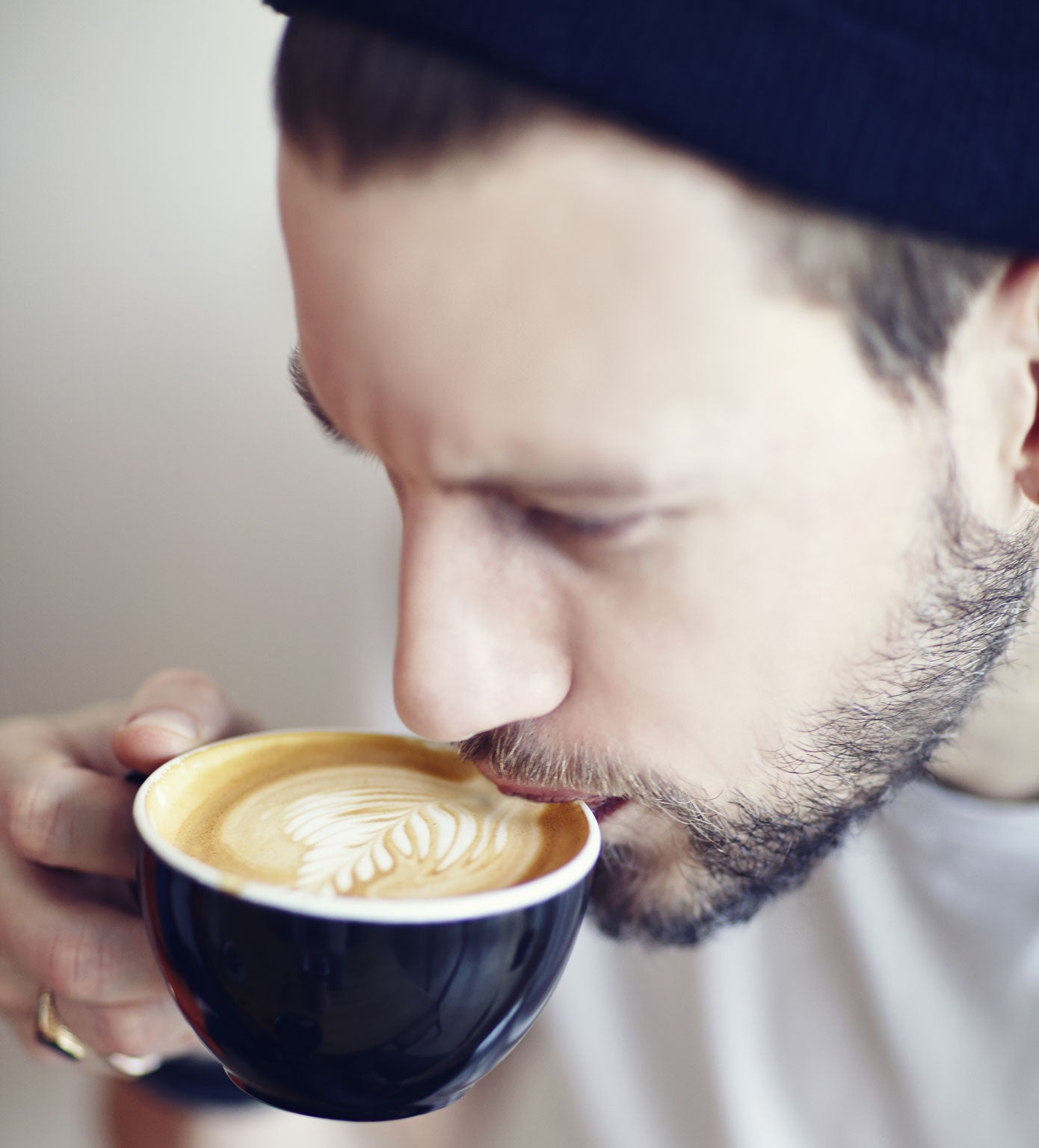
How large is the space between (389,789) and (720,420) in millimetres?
383

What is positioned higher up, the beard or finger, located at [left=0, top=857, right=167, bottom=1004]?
the beard

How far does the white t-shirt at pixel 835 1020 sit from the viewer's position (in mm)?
998

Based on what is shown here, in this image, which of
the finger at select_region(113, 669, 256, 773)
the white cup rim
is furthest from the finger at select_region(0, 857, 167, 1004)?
the white cup rim

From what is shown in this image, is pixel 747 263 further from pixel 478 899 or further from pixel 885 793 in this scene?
pixel 885 793

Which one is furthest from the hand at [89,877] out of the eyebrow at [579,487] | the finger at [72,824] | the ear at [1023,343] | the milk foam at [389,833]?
the ear at [1023,343]

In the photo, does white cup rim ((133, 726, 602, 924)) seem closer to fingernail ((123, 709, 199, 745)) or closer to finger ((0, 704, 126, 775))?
fingernail ((123, 709, 199, 745))

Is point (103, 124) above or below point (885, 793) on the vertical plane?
above

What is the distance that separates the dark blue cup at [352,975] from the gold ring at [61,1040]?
35 cm

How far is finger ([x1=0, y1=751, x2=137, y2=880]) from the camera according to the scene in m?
0.77

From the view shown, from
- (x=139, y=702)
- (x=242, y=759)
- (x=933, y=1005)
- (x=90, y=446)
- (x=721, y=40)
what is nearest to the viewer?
(x=721, y=40)

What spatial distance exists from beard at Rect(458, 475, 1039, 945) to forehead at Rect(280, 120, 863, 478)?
20 cm

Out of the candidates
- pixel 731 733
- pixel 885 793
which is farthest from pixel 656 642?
pixel 885 793

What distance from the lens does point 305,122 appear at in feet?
1.76

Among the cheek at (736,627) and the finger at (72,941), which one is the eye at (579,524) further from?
the finger at (72,941)
